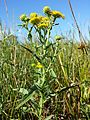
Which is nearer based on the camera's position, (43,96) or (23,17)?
(43,96)

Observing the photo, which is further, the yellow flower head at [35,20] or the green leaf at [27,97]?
the yellow flower head at [35,20]

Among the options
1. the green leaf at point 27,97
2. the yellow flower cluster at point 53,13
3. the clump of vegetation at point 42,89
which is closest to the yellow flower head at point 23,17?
the clump of vegetation at point 42,89

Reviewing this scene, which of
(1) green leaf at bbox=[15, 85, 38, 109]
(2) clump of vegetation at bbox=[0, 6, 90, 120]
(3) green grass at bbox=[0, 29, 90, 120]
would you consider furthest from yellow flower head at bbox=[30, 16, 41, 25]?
(1) green leaf at bbox=[15, 85, 38, 109]

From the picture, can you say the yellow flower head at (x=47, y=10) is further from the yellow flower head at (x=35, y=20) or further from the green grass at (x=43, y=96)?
the green grass at (x=43, y=96)

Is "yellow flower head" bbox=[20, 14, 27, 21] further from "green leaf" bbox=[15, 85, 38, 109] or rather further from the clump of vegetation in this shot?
"green leaf" bbox=[15, 85, 38, 109]

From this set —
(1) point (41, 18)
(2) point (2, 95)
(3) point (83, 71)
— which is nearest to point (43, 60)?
(1) point (41, 18)

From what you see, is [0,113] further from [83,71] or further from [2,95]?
[83,71]

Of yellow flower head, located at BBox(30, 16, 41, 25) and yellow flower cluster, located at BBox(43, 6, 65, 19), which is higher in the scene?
yellow flower cluster, located at BBox(43, 6, 65, 19)

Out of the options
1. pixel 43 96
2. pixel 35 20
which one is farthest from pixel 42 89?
pixel 35 20

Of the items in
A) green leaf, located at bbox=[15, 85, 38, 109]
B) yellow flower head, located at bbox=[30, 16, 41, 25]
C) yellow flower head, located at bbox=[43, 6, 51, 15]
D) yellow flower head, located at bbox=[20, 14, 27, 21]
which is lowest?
green leaf, located at bbox=[15, 85, 38, 109]

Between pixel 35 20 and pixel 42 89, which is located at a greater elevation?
pixel 35 20

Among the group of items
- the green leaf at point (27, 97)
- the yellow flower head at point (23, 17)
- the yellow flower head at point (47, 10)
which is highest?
the yellow flower head at point (47, 10)

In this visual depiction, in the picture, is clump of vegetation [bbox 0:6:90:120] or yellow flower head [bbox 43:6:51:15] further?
yellow flower head [bbox 43:6:51:15]

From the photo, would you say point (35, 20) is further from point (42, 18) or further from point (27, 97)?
point (27, 97)
